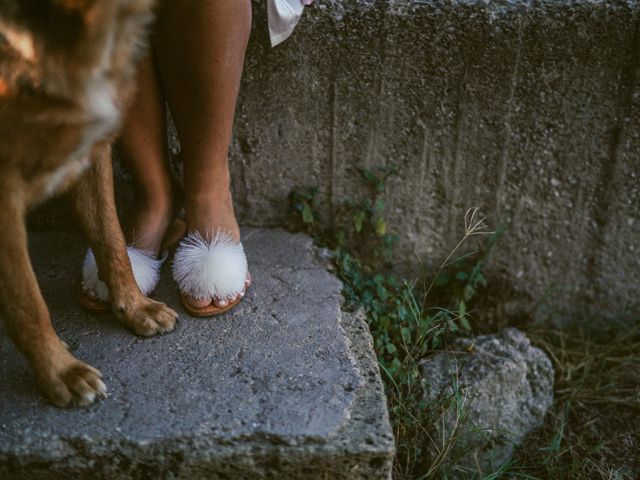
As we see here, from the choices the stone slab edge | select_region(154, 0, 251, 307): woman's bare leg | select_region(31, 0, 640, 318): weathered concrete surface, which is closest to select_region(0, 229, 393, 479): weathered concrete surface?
the stone slab edge

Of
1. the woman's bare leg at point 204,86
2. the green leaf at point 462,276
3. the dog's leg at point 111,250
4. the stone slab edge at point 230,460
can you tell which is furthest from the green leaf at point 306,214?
the stone slab edge at point 230,460

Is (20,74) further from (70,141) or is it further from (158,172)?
(158,172)

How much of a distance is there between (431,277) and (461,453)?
828 mm

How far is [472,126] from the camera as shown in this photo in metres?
2.38

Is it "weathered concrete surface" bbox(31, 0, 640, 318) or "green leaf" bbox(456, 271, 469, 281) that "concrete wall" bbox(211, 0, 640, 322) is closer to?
"weathered concrete surface" bbox(31, 0, 640, 318)

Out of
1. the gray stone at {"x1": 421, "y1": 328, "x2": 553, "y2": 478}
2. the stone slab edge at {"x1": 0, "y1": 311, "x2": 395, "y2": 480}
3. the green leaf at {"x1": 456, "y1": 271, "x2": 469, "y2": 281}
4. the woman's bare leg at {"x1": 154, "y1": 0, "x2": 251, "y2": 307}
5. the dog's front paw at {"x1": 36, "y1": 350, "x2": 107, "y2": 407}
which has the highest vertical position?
the woman's bare leg at {"x1": 154, "y1": 0, "x2": 251, "y2": 307}

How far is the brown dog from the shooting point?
4.32 feet

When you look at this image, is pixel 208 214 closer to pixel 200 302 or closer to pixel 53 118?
pixel 200 302

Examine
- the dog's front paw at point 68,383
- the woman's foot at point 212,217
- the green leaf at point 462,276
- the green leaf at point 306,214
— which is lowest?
the green leaf at point 462,276

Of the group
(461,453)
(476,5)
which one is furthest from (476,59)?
(461,453)

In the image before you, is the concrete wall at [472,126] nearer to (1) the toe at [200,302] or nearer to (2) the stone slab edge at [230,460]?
(1) the toe at [200,302]

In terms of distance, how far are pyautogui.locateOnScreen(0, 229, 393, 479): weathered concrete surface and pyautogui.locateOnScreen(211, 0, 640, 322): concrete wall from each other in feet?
2.25

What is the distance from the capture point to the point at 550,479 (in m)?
2.11

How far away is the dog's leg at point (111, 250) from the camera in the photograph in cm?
176
